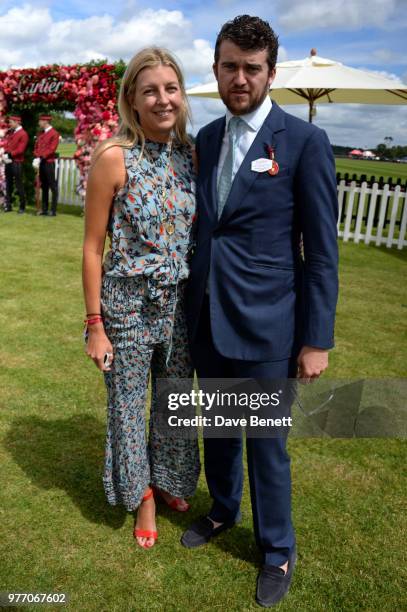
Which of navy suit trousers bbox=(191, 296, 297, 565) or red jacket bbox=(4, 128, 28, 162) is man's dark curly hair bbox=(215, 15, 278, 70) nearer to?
navy suit trousers bbox=(191, 296, 297, 565)

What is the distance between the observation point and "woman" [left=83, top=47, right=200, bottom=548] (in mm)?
2043

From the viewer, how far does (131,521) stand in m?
2.66

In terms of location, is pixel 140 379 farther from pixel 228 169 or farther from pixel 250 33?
pixel 250 33

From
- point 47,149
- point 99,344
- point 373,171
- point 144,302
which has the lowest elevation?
point 99,344

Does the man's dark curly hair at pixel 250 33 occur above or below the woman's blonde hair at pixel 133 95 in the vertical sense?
above

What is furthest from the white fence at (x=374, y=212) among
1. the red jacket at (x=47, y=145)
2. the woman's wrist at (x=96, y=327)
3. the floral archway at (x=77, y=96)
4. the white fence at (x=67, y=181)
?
the woman's wrist at (x=96, y=327)

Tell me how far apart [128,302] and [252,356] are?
0.55 m

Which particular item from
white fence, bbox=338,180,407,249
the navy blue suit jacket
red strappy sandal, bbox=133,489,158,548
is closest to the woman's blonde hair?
the navy blue suit jacket

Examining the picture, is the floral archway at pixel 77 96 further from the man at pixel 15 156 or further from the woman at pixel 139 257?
the woman at pixel 139 257

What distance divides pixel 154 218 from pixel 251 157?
440mm

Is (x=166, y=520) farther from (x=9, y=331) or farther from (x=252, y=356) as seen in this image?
(x=9, y=331)

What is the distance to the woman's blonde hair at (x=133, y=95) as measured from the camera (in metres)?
2.02

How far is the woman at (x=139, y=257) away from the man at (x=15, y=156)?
424 inches

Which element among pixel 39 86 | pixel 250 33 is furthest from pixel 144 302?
pixel 39 86
